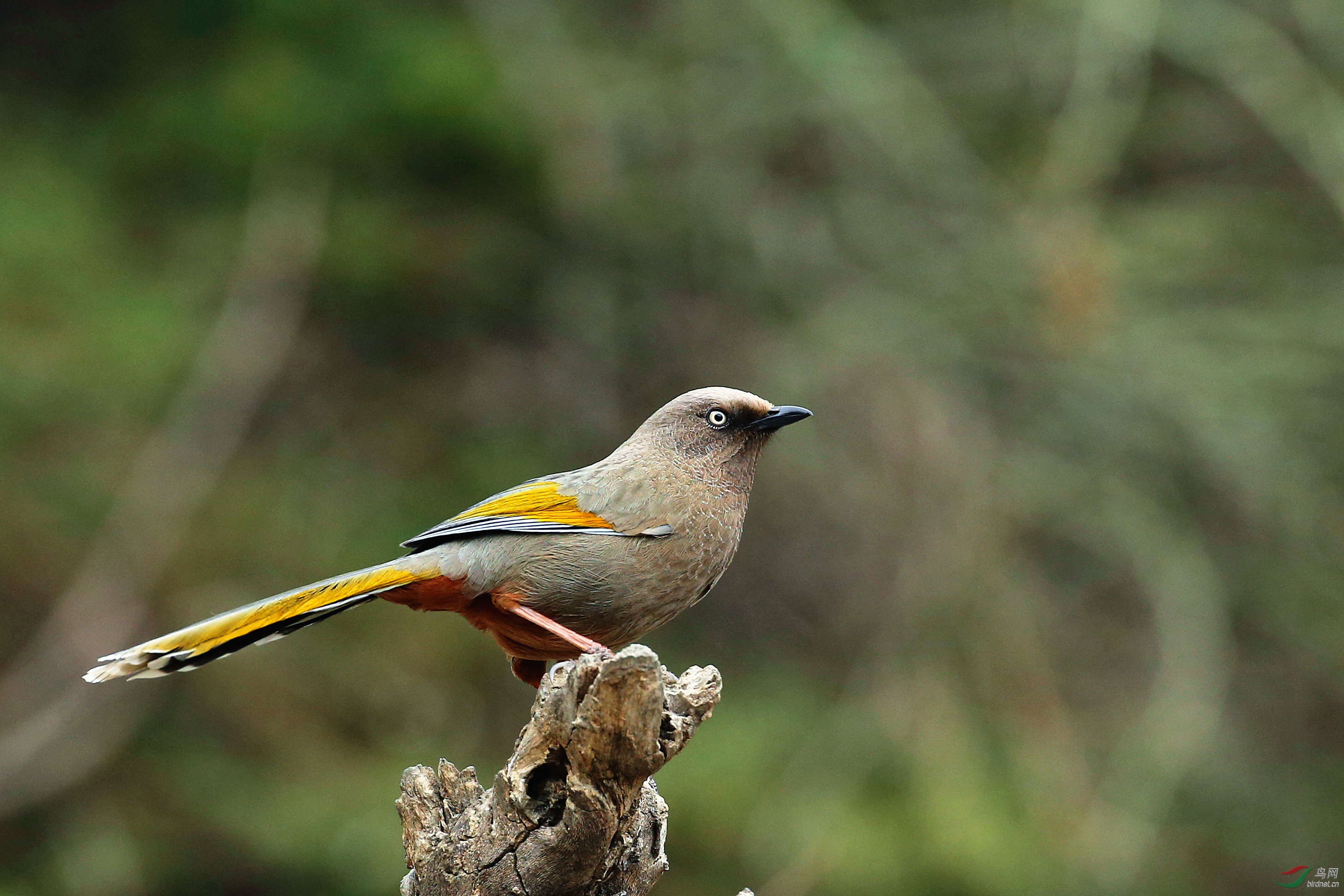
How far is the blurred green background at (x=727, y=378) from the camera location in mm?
6676

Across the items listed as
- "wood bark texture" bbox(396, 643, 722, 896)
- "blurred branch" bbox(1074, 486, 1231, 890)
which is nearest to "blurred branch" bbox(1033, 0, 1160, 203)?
"blurred branch" bbox(1074, 486, 1231, 890)

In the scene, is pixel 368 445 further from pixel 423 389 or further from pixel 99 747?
pixel 99 747

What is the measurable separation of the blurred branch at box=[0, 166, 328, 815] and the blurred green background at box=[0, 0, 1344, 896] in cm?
2

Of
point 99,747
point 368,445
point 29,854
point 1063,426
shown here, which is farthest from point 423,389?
point 1063,426

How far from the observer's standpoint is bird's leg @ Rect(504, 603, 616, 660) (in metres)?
3.82

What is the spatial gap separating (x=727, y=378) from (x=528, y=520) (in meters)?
4.15

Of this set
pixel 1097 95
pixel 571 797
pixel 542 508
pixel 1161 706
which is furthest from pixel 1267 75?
pixel 571 797

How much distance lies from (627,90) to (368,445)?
2.71 metres

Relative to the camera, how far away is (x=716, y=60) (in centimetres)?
755

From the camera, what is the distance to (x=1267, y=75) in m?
6.46

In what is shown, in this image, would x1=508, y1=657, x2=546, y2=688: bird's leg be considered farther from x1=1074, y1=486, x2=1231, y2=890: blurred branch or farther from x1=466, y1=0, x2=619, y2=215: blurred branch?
x1=466, y1=0, x2=619, y2=215: blurred branch

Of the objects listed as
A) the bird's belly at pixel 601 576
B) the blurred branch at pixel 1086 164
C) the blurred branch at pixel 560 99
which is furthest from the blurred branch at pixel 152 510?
the blurred branch at pixel 1086 164

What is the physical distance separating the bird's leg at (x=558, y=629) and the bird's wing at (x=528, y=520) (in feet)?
0.82

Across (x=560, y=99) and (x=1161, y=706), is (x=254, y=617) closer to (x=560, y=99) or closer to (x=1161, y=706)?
(x=1161, y=706)
